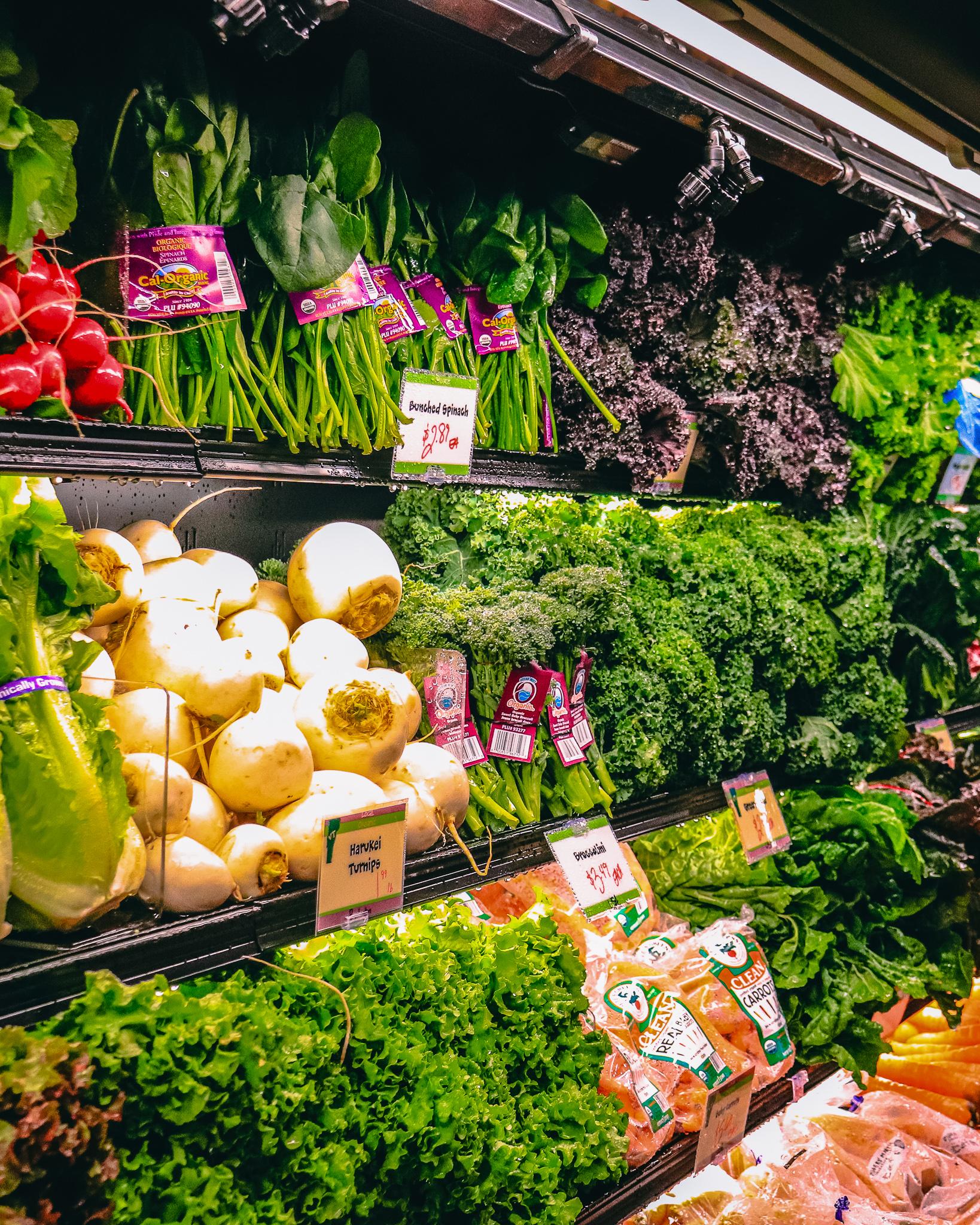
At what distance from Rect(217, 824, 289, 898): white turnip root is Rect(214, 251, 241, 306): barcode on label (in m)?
0.87

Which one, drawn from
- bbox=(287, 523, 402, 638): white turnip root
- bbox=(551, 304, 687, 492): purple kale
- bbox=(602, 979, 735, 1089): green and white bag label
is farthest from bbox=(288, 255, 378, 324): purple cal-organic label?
bbox=(602, 979, 735, 1089): green and white bag label

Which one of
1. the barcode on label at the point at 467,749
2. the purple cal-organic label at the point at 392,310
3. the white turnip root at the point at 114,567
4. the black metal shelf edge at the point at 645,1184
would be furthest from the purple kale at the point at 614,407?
the black metal shelf edge at the point at 645,1184

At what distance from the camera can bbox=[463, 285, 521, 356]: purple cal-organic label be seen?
212 cm

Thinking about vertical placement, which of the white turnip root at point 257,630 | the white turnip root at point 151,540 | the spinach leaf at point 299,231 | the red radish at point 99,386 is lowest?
the white turnip root at point 257,630

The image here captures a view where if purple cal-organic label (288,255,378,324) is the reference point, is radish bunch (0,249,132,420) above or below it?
below

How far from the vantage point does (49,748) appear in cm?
119

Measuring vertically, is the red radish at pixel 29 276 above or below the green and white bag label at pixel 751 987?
above

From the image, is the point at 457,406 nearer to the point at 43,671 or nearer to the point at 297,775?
the point at 297,775

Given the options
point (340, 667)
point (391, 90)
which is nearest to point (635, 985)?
point (340, 667)

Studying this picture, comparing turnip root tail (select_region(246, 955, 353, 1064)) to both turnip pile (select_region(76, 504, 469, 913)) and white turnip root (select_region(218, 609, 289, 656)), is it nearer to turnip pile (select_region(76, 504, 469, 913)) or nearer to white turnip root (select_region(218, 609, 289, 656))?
turnip pile (select_region(76, 504, 469, 913))

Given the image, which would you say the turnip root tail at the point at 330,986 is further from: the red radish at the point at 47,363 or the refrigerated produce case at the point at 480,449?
the red radish at the point at 47,363

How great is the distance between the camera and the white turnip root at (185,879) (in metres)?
1.32

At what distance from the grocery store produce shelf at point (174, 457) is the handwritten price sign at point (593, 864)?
74 cm

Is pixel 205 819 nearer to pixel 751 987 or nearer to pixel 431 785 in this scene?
pixel 431 785
